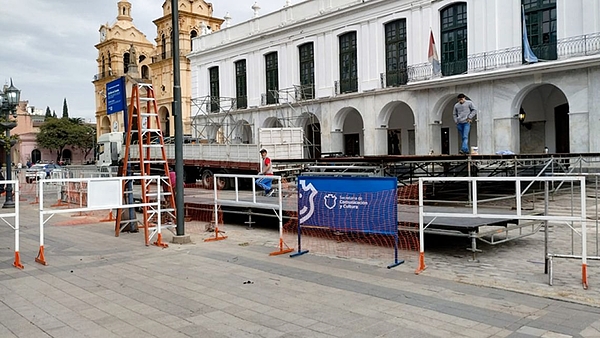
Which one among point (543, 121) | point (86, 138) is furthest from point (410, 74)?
point (86, 138)

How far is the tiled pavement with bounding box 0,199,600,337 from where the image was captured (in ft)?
18.6

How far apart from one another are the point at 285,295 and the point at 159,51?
4996 centimetres

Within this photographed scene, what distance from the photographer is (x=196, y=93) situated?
1677 inches

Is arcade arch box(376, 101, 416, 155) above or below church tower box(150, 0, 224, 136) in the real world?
below

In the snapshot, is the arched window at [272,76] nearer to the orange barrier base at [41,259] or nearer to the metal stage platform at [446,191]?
the metal stage platform at [446,191]

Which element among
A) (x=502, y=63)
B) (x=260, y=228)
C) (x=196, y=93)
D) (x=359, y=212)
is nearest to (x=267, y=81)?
(x=196, y=93)

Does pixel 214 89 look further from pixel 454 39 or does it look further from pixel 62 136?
pixel 62 136

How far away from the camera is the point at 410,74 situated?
87.6 ft

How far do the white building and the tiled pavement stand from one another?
13696 millimetres

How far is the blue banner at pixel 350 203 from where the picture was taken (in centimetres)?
882

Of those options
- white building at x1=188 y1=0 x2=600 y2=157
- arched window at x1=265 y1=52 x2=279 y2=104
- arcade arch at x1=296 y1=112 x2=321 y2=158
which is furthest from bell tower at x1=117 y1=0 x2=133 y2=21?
arcade arch at x1=296 y1=112 x2=321 y2=158

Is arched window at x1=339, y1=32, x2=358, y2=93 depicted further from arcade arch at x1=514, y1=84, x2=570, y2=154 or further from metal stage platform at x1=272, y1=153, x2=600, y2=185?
metal stage platform at x1=272, y1=153, x2=600, y2=185

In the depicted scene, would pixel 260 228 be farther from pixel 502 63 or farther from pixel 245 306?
pixel 502 63

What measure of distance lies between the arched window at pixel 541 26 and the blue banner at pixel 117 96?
56.9ft
